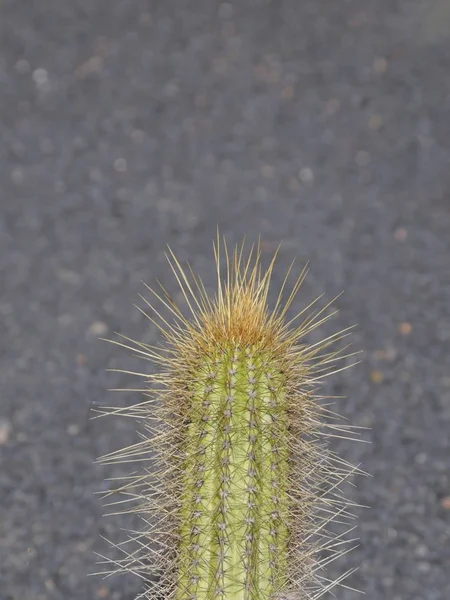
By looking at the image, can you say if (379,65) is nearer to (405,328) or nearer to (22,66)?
(405,328)

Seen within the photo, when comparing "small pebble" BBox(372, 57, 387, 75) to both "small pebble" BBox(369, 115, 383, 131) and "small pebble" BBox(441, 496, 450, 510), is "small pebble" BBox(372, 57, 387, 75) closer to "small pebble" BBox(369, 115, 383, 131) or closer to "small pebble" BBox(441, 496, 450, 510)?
"small pebble" BBox(369, 115, 383, 131)

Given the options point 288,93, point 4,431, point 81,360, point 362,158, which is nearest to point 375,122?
point 362,158

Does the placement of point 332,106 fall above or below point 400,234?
above

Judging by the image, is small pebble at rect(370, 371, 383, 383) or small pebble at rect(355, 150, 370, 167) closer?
small pebble at rect(370, 371, 383, 383)

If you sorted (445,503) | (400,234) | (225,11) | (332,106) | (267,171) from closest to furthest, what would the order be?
1. (445,503)
2. (400,234)
3. (267,171)
4. (332,106)
5. (225,11)

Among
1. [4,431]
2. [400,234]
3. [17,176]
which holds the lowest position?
[4,431]

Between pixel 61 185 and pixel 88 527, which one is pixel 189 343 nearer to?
pixel 88 527

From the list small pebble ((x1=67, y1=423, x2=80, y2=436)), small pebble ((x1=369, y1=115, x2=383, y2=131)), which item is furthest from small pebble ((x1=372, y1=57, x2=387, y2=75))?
small pebble ((x1=67, y1=423, x2=80, y2=436))

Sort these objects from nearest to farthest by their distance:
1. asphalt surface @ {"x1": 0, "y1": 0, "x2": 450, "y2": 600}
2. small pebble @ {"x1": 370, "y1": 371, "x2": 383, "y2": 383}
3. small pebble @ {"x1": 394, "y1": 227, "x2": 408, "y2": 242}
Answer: asphalt surface @ {"x1": 0, "y1": 0, "x2": 450, "y2": 600} → small pebble @ {"x1": 370, "y1": 371, "x2": 383, "y2": 383} → small pebble @ {"x1": 394, "y1": 227, "x2": 408, "y2": 242}

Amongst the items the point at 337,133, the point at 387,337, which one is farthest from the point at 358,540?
the point at 337,133

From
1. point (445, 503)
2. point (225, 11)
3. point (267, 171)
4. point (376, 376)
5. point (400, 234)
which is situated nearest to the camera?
point (445, 503)
